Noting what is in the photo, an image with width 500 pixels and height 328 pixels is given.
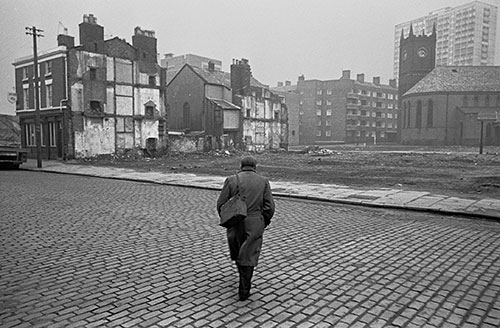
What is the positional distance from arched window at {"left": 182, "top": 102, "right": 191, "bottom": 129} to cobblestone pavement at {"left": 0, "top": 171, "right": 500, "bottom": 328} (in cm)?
3326

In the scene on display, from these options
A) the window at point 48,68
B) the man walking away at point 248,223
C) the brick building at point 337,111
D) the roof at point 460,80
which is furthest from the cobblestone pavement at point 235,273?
the brick building at point 337,111

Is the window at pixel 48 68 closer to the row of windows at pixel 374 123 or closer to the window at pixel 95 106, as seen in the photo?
the window at pixel 95 106

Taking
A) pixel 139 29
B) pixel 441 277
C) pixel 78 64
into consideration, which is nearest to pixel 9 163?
pixel 78 64

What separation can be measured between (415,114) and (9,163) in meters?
64.4

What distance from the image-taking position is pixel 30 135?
3300cm

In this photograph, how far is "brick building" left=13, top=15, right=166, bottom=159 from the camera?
1149 inches

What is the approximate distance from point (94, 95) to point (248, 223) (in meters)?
29.4

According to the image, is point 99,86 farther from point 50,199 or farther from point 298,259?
point 298,259

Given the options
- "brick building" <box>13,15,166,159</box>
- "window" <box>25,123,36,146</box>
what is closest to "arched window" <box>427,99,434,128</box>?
"brick building" <box>13,15,166,159</box>

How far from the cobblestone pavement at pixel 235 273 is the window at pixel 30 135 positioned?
27.2 meters

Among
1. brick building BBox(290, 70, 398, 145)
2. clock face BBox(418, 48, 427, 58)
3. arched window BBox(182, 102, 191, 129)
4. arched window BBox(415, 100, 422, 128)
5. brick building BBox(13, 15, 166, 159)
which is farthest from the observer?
brick building BBox(290, 70, 398, 145)

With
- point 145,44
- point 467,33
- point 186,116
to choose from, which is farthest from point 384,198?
point 467,33

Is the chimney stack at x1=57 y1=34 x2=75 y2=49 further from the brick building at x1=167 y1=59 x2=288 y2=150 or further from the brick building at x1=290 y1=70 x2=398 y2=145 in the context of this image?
the brick building at x1=290 y1=70 x2=398 y2=145

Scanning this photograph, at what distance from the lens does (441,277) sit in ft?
16.6
